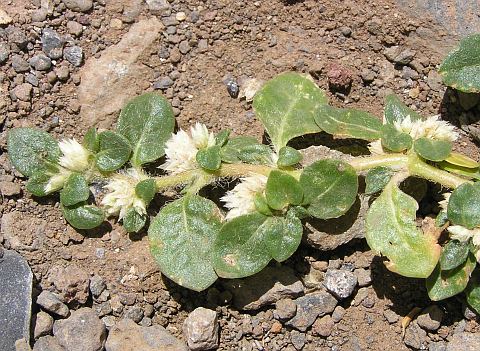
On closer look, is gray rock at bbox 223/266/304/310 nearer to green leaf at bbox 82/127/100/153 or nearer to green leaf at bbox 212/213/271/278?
green leaf at bbox 212/213/271/278

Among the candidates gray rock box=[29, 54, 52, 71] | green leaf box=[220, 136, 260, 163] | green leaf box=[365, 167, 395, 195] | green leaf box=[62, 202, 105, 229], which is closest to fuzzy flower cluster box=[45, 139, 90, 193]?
green leaf box=[62, 202, 105, 229]

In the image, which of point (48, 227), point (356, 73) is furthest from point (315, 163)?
point (48, 227)

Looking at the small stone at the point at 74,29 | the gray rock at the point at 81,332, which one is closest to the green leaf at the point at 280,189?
the gray rock at the point at 81,332

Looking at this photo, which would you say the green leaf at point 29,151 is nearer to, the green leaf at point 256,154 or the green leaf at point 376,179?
the green leaf at point 256,154

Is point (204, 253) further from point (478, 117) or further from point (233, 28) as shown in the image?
point (478, 117)

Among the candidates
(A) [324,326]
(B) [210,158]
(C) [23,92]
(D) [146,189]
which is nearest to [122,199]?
(D) [146,189]
